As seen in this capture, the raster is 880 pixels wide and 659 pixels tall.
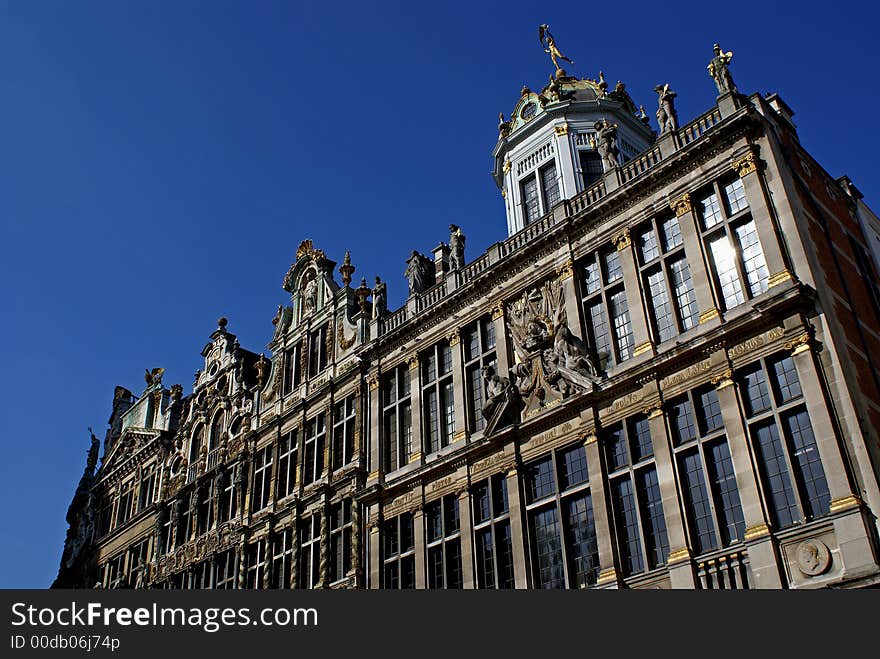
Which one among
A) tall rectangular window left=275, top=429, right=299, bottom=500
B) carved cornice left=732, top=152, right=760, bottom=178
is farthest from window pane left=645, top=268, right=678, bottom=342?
tall rectangular window left=275, top=429, right=299, bottom=500

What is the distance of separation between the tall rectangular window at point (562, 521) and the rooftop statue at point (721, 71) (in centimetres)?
992

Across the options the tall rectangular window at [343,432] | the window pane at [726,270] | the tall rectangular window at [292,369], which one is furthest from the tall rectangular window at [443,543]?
the tall rectangular window at [292,369]

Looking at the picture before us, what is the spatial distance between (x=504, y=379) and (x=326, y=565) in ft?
29.6

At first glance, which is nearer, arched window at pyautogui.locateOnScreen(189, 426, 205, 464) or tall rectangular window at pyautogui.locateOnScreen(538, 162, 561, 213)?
tall rectangular window at pyautogui.locateOnScreen(538, 162, 561, 213)

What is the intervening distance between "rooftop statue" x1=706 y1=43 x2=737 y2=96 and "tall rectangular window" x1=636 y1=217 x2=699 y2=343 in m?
3.59

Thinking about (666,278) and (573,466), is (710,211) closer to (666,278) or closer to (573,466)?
(666,278)

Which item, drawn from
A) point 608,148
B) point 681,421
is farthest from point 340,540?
point 608,148

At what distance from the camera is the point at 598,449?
2223 cm

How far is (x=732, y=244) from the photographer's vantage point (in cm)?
2161

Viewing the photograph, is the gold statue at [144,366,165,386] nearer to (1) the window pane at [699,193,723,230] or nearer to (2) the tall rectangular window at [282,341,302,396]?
(2) the tall rectangular window at [282,341,302,396]

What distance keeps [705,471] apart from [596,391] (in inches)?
149

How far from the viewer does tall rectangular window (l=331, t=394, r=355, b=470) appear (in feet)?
101

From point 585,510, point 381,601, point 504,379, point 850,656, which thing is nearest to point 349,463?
point 504,379

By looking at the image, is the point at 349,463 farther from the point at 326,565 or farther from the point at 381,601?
the point at 381,601
